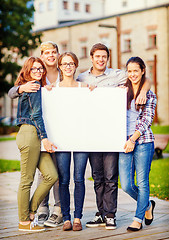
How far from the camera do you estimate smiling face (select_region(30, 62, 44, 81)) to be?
15.4ft

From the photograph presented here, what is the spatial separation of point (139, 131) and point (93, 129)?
19.5 inches

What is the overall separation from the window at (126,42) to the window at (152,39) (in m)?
1.88

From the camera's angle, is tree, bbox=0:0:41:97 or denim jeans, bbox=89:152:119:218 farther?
tree, bbox=0:0:41:97

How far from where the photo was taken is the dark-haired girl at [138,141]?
4664mm

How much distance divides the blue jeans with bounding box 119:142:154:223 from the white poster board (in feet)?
0.61

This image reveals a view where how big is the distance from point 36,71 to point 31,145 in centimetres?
78

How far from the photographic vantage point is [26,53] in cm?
2916

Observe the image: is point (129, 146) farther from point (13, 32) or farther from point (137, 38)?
point (137, 38)

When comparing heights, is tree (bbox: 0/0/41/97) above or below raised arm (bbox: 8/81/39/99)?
above

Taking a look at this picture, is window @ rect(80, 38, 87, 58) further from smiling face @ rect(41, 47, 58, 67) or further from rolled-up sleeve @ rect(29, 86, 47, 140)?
rolled-up sleeve @ rect(29, 86, 47, 140)

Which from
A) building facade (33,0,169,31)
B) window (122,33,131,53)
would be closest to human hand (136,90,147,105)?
building facade (33,0,169,31)

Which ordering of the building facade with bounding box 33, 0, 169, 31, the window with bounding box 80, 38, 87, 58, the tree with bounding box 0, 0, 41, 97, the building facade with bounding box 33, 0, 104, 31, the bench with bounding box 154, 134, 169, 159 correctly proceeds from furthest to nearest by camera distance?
1. the window with bounding box 80, 38, 87, 58
2. the building facade with bounding box 33, 0, 104, 31
3. the building facade with bounding box 33, 0, 169, 31
4. the tree with bounding box 0, 0, 41, 97
5. the bench with bounding box 154, 134, 169, 159

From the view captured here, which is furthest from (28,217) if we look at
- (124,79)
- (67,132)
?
(124,79)

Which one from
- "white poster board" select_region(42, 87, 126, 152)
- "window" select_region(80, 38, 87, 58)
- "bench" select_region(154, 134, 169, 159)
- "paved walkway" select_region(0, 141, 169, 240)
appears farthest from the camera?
"window" select_region(80, 38, 87, 58)
